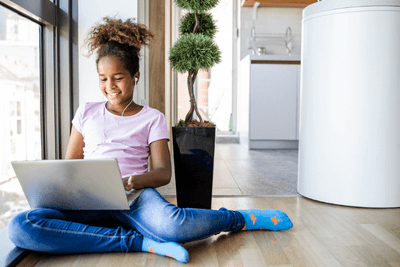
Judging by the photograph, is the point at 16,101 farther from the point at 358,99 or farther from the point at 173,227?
the point at 358,99

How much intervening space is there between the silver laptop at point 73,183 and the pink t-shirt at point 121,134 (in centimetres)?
19

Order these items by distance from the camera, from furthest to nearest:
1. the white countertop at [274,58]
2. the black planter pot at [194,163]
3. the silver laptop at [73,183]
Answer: the white countertop at [274,58], the black planter pot at [194,163], the silver laptop at [73,183]

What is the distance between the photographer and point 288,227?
1.33 metres

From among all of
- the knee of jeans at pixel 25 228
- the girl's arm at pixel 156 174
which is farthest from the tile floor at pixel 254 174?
the knee of jeans at pixel 25 228

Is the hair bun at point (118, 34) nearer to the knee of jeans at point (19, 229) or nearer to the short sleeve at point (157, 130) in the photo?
the short sleeve at point (157, 130)

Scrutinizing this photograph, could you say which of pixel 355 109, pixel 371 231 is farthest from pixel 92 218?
pixel 355 109

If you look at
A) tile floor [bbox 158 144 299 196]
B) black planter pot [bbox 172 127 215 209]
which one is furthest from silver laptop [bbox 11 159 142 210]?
tile floor [bbox 158 144 299 196]

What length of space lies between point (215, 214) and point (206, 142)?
379 millimetres

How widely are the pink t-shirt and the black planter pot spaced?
17 cm

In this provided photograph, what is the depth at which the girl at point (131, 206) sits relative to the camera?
1058 mm

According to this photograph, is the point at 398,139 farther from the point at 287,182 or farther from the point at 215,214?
the point at 215,214

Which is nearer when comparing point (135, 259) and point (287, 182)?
point (135, 259)

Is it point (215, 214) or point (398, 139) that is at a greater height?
point (398, 139)

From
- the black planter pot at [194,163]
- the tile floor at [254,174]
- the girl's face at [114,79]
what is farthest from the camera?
the tile floor at [254,174]
